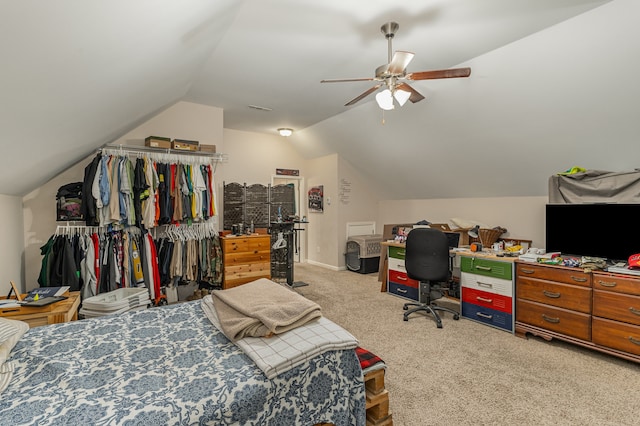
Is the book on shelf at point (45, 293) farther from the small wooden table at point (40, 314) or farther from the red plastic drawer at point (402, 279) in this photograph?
the red plastic drawer at point (402, 279)

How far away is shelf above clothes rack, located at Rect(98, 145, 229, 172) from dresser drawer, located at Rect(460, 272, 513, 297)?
3724 mm

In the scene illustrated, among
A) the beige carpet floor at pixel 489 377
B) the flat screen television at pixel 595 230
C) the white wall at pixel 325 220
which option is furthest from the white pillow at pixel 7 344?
the white wall at pixel 325 220

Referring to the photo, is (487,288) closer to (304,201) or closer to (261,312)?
(261,312)

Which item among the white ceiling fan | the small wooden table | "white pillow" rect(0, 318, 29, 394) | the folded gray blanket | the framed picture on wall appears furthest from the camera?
the framed picture on wall

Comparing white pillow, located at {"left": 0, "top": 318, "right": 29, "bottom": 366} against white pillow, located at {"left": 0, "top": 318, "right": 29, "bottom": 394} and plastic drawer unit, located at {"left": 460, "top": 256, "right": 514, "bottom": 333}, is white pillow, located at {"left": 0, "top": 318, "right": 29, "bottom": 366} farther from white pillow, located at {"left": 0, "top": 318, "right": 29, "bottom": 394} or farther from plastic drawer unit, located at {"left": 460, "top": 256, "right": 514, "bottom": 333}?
plastic drawer unit, located at {"left": 460, "top": 256, "right": 514, "bottom": 333}

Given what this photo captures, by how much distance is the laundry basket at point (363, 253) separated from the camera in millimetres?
5934

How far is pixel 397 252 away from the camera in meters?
4.55

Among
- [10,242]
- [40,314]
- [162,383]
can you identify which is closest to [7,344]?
[162,383]

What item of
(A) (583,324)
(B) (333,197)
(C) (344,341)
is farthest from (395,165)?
(C) (344,341)

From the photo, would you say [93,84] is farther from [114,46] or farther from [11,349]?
[11,349]

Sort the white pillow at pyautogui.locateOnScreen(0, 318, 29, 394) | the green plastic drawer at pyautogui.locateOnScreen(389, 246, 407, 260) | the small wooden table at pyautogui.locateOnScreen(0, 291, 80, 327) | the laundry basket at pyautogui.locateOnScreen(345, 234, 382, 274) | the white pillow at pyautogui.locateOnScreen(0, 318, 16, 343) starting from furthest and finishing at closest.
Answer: the laundry basket at pyautogui.locateOnScreen(345, 234, 382, 274) < the green plastic drawer at pyautogui.locateOnScreen(389, 246, 407, 260) < the small wooden table at pyautogui.locateOnScreen(0, 291, 80, 327) < the white pillow at pyautogui.locateOnScreen(0, 318, 16, 343) < the white pillow at pyautogui.locateOnScreen(0, 318, 29, 394)

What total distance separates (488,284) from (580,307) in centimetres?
81

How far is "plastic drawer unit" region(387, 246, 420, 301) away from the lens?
4289mm

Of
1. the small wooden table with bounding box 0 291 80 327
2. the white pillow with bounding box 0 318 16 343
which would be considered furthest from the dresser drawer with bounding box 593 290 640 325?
the small wooden table with bounding box 0 291 80 327
